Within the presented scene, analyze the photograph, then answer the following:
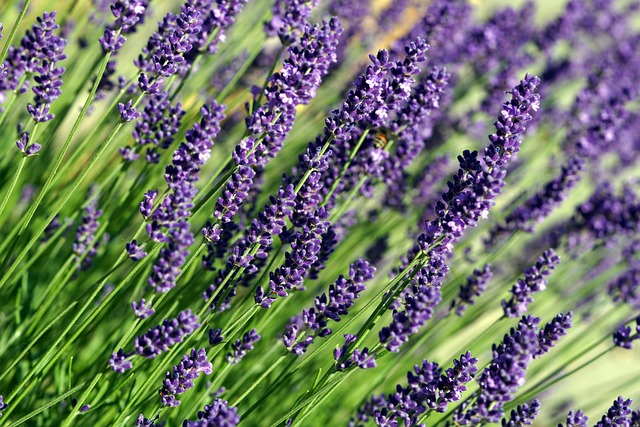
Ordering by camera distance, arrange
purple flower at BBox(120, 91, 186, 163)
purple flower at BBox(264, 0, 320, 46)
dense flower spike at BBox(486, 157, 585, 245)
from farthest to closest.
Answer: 1. dense flower spike at BBox(486, 157, 585, 245)
2. purple flower at BBox(264, 0, 320, 46)
3. purple flower at BBox(120, 91, 186, 163)

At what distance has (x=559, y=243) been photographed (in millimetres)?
3168

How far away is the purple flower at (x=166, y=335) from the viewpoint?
5.62 feet

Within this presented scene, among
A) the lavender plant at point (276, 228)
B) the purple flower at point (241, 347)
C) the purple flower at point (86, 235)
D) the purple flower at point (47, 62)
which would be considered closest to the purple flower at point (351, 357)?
the lavender plant at point (276, 228)

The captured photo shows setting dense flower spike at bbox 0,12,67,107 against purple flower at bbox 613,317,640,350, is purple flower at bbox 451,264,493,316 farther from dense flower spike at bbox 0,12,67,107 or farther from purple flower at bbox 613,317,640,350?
dense flower spike at bbox 0,12,67,107

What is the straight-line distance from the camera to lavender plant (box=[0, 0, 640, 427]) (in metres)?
1.79

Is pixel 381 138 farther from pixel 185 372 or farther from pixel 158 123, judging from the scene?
pixel 185 372

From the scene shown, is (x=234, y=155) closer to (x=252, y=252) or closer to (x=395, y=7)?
(x=252, y=252)

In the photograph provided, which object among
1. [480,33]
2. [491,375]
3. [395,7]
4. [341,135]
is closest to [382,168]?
[341,135]

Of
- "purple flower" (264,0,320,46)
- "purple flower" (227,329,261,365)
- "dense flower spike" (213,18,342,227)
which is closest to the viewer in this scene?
"dense flower spike" (213,18,342,227)

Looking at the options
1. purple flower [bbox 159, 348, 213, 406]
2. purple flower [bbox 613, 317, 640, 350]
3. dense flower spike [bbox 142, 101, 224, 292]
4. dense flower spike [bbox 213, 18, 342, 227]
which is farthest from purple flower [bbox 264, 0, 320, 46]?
purple flower [bbox 613, 317, 640, 350]

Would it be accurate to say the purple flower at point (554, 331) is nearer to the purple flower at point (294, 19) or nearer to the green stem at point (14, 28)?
the purple flower at point (294, 19)

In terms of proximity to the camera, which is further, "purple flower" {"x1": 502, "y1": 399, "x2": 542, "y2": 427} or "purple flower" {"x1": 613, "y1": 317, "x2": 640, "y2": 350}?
"purple flower" {"x1": 613, "y1": 317, "x2": 640, "y2": 350}

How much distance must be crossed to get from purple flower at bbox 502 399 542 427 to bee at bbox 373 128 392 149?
925mm

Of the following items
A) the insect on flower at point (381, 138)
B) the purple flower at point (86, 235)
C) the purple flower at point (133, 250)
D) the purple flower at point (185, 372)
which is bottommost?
the purple flower at point (185, 372)
